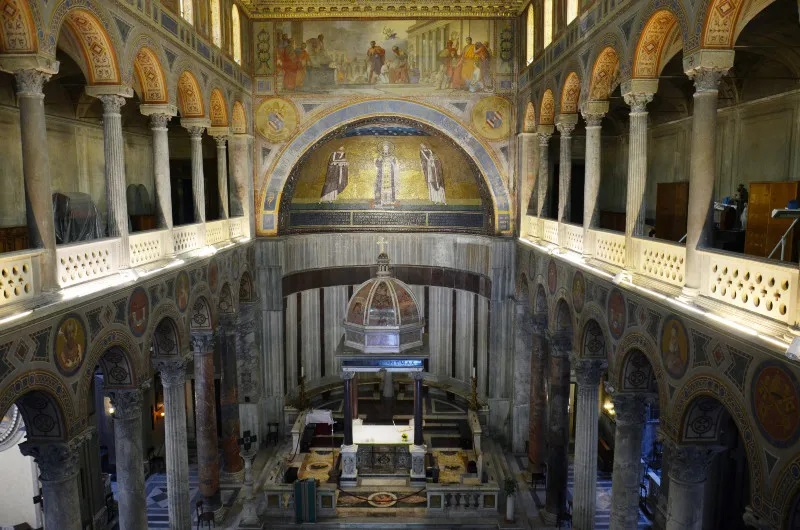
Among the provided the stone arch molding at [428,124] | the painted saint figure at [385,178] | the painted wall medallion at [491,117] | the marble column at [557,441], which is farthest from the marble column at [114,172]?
the painted saint figure at [385,178]

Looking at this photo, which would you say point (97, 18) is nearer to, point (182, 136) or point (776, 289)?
point (776, 289)

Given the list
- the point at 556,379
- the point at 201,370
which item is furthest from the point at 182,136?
the point at 556,379

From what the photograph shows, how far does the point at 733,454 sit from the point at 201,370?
12201 millimetres

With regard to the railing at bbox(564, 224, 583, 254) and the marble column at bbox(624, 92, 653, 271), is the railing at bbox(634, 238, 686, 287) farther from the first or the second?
the railing at bbox(564, 224, 583, 254)

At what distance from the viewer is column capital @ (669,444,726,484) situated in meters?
8.30

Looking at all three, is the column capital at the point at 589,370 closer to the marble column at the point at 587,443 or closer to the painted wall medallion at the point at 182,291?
the marble column at the point at 587,443

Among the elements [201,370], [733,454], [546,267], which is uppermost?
[546,267]

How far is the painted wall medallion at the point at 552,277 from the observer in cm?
1420

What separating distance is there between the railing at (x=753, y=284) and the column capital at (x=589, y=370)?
4.78 m

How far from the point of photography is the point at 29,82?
25.8ft

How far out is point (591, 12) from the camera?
12.0 meters

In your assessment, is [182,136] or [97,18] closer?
[97,18]

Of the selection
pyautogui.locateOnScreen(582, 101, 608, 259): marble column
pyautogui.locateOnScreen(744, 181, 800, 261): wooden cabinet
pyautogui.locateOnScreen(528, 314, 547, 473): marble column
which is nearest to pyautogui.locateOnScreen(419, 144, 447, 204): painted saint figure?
pyautogui.locateOnScreen(528, 314, 547, 473): marble column

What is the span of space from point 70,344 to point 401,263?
593 inches
